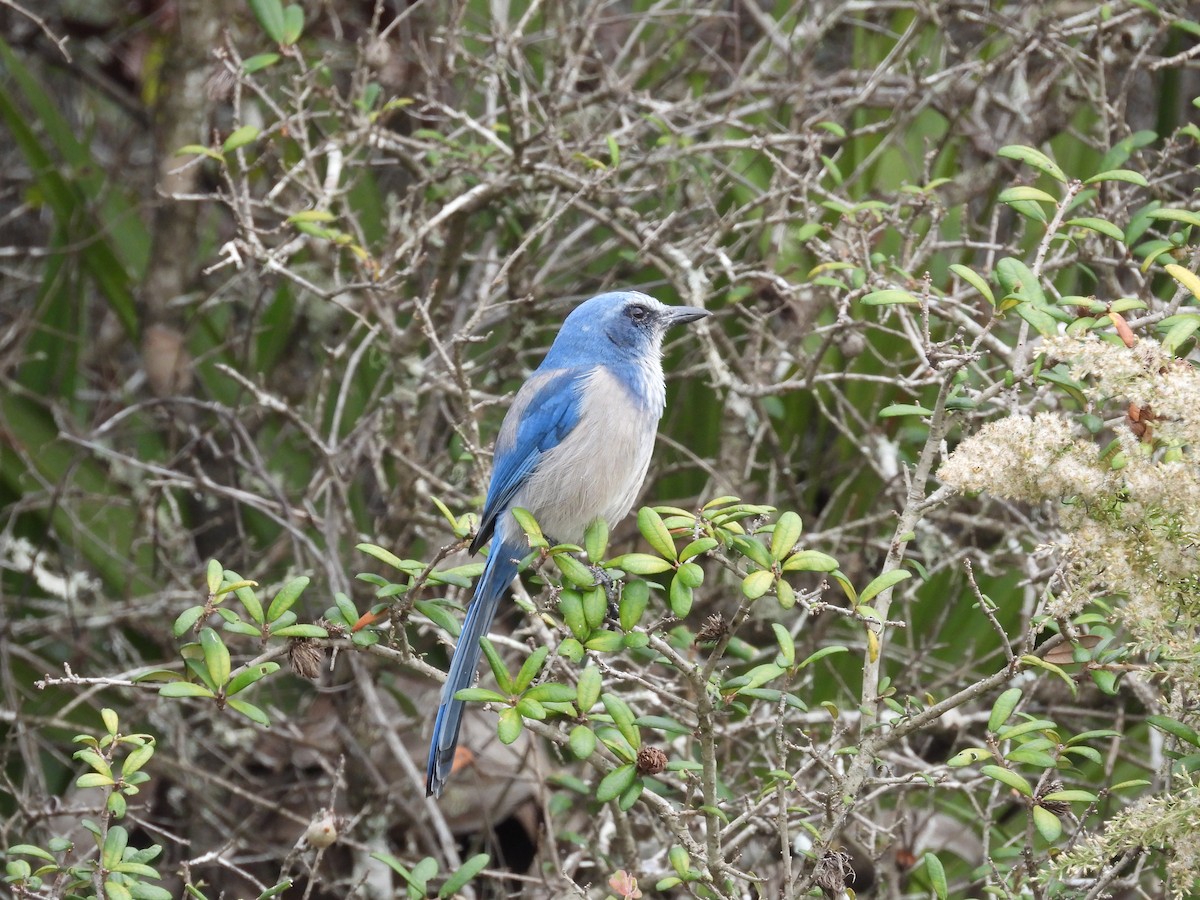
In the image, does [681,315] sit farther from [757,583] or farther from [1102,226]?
[757,583]

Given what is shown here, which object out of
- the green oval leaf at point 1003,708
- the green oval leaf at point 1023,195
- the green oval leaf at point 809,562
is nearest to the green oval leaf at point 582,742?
the green oval leaf at point 809,562

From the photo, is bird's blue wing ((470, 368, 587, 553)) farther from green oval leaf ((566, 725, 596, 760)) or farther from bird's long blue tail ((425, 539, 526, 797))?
green oval leaf ((566, 725, 596, 760))

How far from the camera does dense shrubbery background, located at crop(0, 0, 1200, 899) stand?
7.61 feet

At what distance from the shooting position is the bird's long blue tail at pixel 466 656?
2785 millimetres

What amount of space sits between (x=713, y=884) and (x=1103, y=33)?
2860 mm

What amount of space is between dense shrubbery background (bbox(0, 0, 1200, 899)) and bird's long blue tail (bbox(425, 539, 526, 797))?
9cm

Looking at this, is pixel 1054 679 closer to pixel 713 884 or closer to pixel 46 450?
pixel 713 884

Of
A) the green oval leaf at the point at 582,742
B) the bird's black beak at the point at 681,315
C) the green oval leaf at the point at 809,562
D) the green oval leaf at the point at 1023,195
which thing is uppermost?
the green oval leaf at the point at 1023,195

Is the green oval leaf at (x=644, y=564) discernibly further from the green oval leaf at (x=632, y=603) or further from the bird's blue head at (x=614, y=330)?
the bird's blue head at (x=614, y=330)

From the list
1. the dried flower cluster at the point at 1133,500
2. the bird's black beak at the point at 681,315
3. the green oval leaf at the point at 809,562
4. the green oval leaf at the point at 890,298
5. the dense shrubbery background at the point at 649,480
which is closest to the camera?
the dried flower cluster at the point at 1133,500

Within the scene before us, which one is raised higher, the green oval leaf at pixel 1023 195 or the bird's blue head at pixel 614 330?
the green oval leaf at pixel 1023 195

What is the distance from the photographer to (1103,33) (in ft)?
12.5

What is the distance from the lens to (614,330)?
140 inches

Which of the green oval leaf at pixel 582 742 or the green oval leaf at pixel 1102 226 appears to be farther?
the green oval leaf at pixel 1102 226
